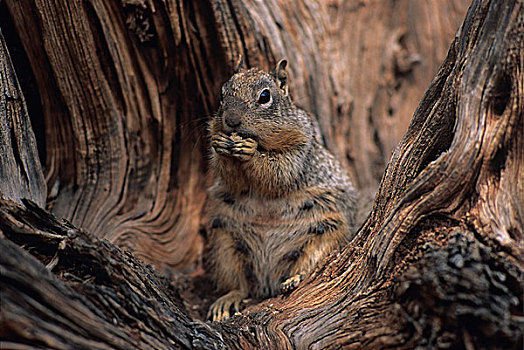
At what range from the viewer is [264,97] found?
3.42 meters

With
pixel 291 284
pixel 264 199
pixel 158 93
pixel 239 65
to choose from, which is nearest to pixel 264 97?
pixel 239 65

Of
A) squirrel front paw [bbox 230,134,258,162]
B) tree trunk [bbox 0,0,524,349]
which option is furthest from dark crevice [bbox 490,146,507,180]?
squirrel front paw [bbox 230,134,258,162]

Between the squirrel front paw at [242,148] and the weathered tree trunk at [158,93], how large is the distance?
95cm

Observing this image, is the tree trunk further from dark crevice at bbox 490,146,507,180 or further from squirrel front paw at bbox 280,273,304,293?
squirrel front paw at bbox 280,273,304,293

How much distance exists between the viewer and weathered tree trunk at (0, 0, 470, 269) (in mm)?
3463

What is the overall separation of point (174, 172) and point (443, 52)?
364 cm

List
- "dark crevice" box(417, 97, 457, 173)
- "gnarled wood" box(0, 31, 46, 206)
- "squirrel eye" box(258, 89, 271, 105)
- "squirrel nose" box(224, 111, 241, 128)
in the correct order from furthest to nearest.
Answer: "squirrel eye" box(258, 89, 271, 105) < "squirrel nose" box(224, 111, 241, 128) < "gnarled wood" box(0, 31, 46, 206) < "dark crevice" box(417, 97, 457, 173)

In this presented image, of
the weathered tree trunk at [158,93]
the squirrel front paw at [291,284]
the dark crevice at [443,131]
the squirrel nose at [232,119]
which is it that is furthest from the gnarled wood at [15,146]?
the dark crevice at [443,131]

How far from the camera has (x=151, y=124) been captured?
3959mm

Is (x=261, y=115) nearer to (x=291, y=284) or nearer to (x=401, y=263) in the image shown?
(x=291, y=284)

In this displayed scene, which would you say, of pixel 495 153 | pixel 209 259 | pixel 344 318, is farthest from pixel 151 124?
pixel 495 153

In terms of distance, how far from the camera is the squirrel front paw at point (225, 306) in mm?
3201

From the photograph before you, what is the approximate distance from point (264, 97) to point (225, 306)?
153 cm

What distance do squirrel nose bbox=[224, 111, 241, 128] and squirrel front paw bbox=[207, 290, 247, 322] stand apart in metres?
1.24
